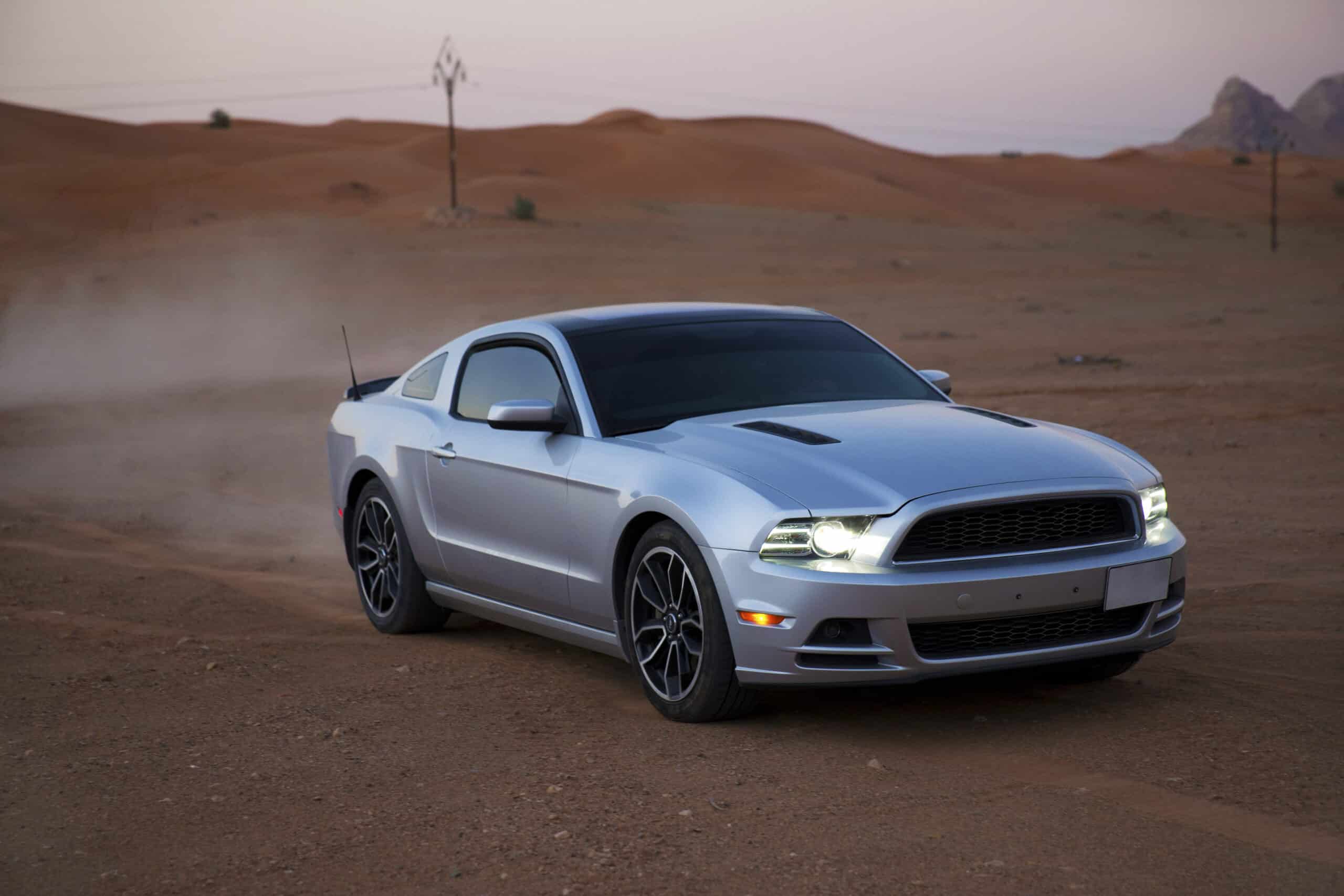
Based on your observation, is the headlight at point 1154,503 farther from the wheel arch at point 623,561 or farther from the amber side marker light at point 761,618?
the wheel arch at point 623,561

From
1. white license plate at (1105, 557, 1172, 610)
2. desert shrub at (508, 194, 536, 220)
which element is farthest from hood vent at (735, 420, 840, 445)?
desert shrub at (508, 194, 536, 220)

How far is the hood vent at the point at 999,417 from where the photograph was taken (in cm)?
656

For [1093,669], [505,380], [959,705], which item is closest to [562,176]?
[505,380]

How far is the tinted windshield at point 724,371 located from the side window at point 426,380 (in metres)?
1.19

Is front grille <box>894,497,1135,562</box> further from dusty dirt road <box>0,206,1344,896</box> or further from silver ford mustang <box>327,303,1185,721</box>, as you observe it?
dusty dirt road <box>0,206,1344,896</box>

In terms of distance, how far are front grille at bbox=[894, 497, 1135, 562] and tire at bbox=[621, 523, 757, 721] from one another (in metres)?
0.75

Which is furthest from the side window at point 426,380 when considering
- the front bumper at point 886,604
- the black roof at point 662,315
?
the front bumper at point 886,604

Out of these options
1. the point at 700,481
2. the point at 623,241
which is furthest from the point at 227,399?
the point at 623,241

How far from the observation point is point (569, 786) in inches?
210

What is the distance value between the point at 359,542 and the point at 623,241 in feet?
120

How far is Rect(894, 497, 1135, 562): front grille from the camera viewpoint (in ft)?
18.4

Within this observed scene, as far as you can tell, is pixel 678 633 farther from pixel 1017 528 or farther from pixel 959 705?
pixel 1017 528

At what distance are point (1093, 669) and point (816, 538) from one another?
5.23 ft

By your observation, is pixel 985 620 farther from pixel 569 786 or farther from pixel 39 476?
pixel 39 476
